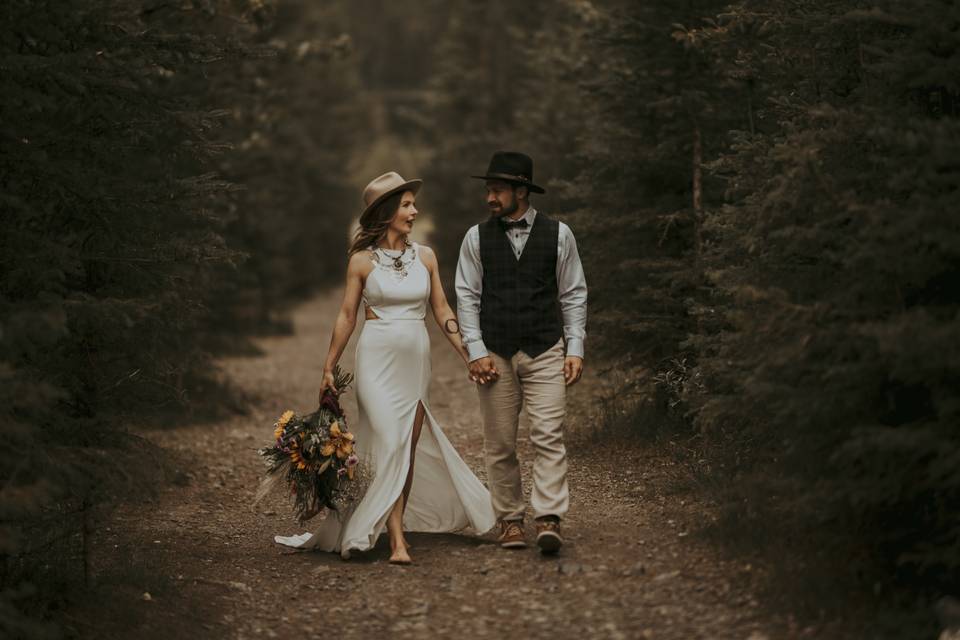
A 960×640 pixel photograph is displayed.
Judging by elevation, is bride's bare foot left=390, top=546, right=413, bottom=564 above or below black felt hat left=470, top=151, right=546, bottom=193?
below

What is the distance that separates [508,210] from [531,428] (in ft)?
5.01

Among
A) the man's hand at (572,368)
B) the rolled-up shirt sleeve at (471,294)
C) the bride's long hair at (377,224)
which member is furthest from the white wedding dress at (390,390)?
the man's hand at (572,368)

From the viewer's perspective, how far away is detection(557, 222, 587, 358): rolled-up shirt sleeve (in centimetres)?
781

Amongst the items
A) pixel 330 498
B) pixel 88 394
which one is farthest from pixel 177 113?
pixel 330 498

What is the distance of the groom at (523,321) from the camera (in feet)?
25.2

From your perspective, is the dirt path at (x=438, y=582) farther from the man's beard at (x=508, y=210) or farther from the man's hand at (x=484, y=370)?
the man's beard at (x=508, y=210)

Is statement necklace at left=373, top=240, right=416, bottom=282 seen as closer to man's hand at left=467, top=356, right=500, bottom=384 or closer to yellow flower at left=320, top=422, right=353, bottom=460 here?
man's hand at left=467, top=356, right=500, bottom=384

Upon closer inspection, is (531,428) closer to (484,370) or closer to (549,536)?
(484,370)

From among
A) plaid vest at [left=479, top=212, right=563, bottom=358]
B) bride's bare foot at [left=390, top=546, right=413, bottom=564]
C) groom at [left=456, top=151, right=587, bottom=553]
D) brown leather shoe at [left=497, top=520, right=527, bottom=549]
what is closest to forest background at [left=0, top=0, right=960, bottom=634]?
groom at [left=456, top=151, right=587, bottom=553]

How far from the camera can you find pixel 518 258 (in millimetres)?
7766

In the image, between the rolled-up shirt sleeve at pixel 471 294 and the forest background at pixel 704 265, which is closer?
the forest background at pixel 704 265

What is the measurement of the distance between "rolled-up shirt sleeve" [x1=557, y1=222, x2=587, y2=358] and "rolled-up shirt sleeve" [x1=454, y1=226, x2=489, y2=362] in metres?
0.58

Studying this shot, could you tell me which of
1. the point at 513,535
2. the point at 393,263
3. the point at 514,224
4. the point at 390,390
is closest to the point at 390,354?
the point at 390,390

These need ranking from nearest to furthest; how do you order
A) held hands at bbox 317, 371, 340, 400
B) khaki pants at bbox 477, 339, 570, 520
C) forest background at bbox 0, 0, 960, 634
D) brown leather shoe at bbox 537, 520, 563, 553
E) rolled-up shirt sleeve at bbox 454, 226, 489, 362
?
forest background at bbox 0, 0, 960, 634 → brown leather shoe at bbox 537, 520, 563, 553 → khaki pants at bbox 477, 339, 570, 520 → rolled-up shirt sleeve at bbox 454, 226, 489, 362 → held hands at bbox 317, 371, 340, 400
